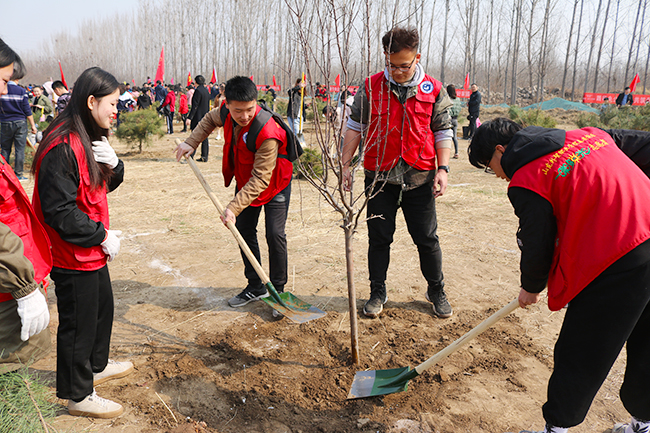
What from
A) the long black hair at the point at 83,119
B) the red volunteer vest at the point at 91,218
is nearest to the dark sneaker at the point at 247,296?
the red volunteer vest at the point at 91,218

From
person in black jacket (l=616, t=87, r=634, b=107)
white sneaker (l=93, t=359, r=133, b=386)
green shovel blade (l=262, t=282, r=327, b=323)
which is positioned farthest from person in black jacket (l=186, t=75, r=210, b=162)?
person in black jacket (l=616, t=87, r=634, b=107)

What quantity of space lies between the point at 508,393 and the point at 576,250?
127 centimetres

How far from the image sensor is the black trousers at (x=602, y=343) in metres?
1.72

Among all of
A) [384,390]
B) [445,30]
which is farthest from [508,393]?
[445,30]

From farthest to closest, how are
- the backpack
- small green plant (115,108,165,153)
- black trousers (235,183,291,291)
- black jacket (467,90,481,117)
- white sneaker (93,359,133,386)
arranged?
1. black jacket (467,90,481,117)
2. small green plant (115,108,165,153)
3. black trousers (235,183,291,291)
4. the backpack
5. white sneaker (93,359,133,386)

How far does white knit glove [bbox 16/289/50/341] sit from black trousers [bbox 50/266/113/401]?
0.32m

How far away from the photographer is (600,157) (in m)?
1.76

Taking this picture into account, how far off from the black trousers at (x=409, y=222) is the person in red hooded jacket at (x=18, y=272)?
2054mm

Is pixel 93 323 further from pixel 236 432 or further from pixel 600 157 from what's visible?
pixel 600 157

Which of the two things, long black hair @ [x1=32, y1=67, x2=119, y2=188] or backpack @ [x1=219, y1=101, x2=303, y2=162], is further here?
backpack @ [x1=219, y1=101, x2=303, y2=162]

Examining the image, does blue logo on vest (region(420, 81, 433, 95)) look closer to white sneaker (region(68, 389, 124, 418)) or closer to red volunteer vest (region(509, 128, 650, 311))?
red volunteer vest (region(509, 128, 650, 311))

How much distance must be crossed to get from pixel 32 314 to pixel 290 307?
1.70m

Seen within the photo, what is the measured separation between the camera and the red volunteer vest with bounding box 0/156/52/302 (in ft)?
5.90

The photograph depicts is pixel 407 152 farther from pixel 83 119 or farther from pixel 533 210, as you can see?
pixel 83 119
